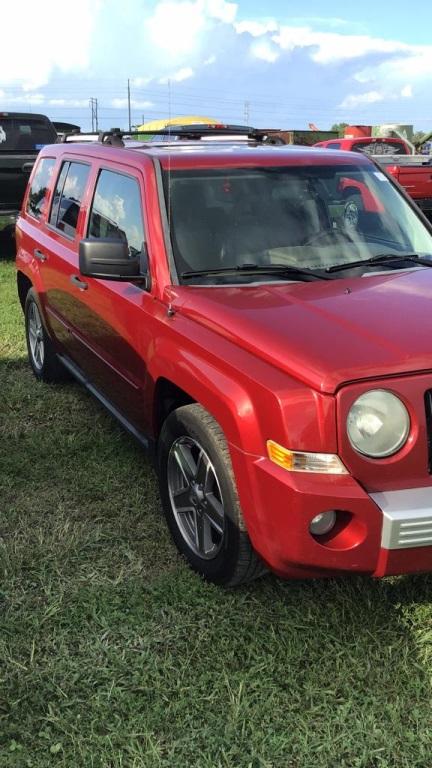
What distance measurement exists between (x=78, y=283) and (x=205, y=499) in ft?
6.38

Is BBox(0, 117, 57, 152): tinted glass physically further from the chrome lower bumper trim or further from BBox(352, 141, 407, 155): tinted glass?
the chrome lower bumper trim

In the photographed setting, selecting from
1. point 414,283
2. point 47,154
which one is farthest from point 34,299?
point 414,283

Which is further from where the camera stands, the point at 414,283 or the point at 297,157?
the point at 297,157

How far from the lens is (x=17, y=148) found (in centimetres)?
1145

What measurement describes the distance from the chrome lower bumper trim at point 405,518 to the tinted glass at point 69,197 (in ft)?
9.65

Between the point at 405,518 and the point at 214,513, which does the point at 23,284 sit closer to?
the point at 214,513

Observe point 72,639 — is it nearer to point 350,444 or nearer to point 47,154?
point 350,444

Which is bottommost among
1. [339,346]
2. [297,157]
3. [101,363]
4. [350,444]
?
[101,363]

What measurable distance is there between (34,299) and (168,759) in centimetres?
419

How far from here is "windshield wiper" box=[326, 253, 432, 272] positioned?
3459mm

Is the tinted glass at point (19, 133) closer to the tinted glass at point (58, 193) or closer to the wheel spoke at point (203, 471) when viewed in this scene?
the tinted glass at point (58, 193)

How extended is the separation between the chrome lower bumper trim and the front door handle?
8.24 ft

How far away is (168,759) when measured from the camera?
229 centimetres

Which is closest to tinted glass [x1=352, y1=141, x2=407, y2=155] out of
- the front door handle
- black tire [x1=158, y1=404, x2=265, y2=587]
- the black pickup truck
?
the black pickup truck
